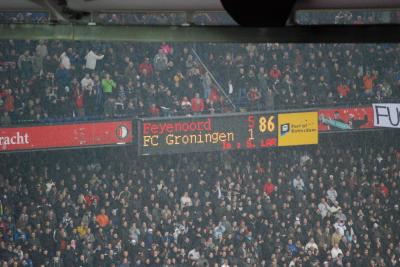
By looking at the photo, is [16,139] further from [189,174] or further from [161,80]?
[189,174]

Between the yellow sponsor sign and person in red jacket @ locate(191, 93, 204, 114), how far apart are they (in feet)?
4.41

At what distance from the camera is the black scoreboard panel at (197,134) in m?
12.6

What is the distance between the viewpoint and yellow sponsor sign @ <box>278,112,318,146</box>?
1296 cm

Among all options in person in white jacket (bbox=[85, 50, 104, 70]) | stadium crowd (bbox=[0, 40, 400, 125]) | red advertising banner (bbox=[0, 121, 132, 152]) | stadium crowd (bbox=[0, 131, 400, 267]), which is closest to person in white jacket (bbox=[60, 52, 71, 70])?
stadium crowd (bbox=[0, 40, 400, 125])

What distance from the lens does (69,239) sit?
477 inches

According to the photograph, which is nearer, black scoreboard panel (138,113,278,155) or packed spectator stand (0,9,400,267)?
packed spectator stand (0,9,400,267)

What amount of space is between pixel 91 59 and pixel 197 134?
215cm

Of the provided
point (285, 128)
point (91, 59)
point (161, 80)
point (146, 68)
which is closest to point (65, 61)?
point (91, 59)

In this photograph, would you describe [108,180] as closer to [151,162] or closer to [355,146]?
[151,162]

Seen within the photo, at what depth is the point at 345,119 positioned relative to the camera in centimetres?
1314

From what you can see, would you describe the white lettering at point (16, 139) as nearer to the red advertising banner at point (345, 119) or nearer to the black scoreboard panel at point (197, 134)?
the black scoreboard panel at point (197, 134)

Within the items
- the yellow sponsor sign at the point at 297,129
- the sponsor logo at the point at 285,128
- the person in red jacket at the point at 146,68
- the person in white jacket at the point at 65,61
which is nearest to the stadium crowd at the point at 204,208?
the yellow sponsor sign at the point at 297,129

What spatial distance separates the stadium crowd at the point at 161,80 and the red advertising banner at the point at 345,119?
0.16m

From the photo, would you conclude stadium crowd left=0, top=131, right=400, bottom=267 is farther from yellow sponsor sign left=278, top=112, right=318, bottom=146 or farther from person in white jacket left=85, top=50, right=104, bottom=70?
person in white jacket left=85, top=50, right=104, bottom=70
